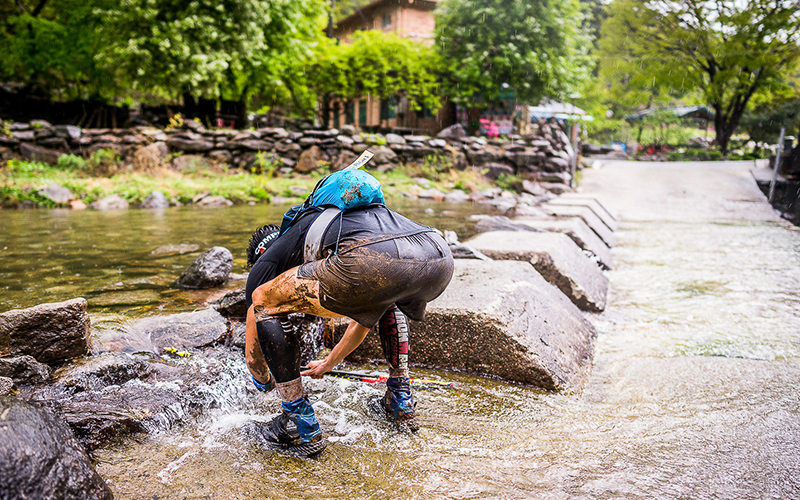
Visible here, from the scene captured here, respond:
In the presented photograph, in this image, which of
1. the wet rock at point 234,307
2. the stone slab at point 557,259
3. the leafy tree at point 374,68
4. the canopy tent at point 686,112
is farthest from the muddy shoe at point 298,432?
the canopy tent at point 686,112

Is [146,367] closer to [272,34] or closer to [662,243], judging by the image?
[662,243]

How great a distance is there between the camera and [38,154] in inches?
552

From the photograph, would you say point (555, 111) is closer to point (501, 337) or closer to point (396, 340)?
point (501, 337)

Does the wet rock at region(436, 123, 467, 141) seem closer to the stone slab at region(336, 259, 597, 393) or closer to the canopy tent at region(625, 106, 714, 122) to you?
the stone slab at region(336, 259, 597, 393)

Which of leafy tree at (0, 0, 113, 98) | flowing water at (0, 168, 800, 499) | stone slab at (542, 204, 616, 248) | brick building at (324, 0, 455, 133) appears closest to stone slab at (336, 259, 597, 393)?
flowing water at (0, 168, 800, 499)

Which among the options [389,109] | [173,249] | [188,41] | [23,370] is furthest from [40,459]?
[389,109]

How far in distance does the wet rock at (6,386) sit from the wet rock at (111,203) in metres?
9.76

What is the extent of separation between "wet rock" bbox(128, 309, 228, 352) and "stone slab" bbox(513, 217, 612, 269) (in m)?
4.37

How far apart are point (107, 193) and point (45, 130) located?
14.3ft

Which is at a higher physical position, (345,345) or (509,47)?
(509,47)

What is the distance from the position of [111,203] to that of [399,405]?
10897mm

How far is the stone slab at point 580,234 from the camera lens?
6.48 meters

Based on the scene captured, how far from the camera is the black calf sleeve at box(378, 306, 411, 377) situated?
2729 millimetres

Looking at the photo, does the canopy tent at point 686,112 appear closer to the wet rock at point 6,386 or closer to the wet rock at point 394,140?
the wet rock at point 394,140
